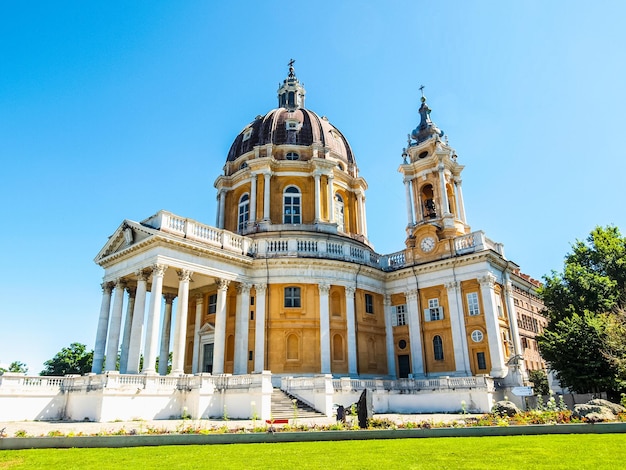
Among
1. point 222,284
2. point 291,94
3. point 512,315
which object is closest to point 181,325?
point 222,284

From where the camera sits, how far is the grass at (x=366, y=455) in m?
8.89

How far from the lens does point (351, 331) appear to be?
31.6m

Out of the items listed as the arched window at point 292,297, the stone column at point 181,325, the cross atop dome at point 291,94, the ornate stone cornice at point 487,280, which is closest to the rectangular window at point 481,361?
the ornate stone cornice at point 487,280

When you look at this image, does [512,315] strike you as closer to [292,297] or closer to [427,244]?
[427,244]

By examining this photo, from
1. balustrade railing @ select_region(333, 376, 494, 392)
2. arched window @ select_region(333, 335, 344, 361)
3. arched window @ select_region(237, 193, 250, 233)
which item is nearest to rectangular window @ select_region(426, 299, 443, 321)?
arched window @ select_region(333, 335, 344, 361)

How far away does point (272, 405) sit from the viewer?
23078 mm

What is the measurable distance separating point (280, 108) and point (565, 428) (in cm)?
3826

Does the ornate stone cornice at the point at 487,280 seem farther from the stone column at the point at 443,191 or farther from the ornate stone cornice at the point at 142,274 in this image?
the ornate stone cornice at the point at 142,274

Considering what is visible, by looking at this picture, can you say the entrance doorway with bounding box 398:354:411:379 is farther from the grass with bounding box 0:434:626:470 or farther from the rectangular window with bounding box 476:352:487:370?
the grass with bounding box 0:434:626:470

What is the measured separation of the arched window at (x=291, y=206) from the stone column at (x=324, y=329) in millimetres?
8240

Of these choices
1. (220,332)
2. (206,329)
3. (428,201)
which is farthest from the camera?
(428,201)

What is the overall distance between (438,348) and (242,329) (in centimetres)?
1340

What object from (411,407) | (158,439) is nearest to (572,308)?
(411,407)

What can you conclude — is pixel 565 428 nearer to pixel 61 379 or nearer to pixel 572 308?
pixel 572 308
